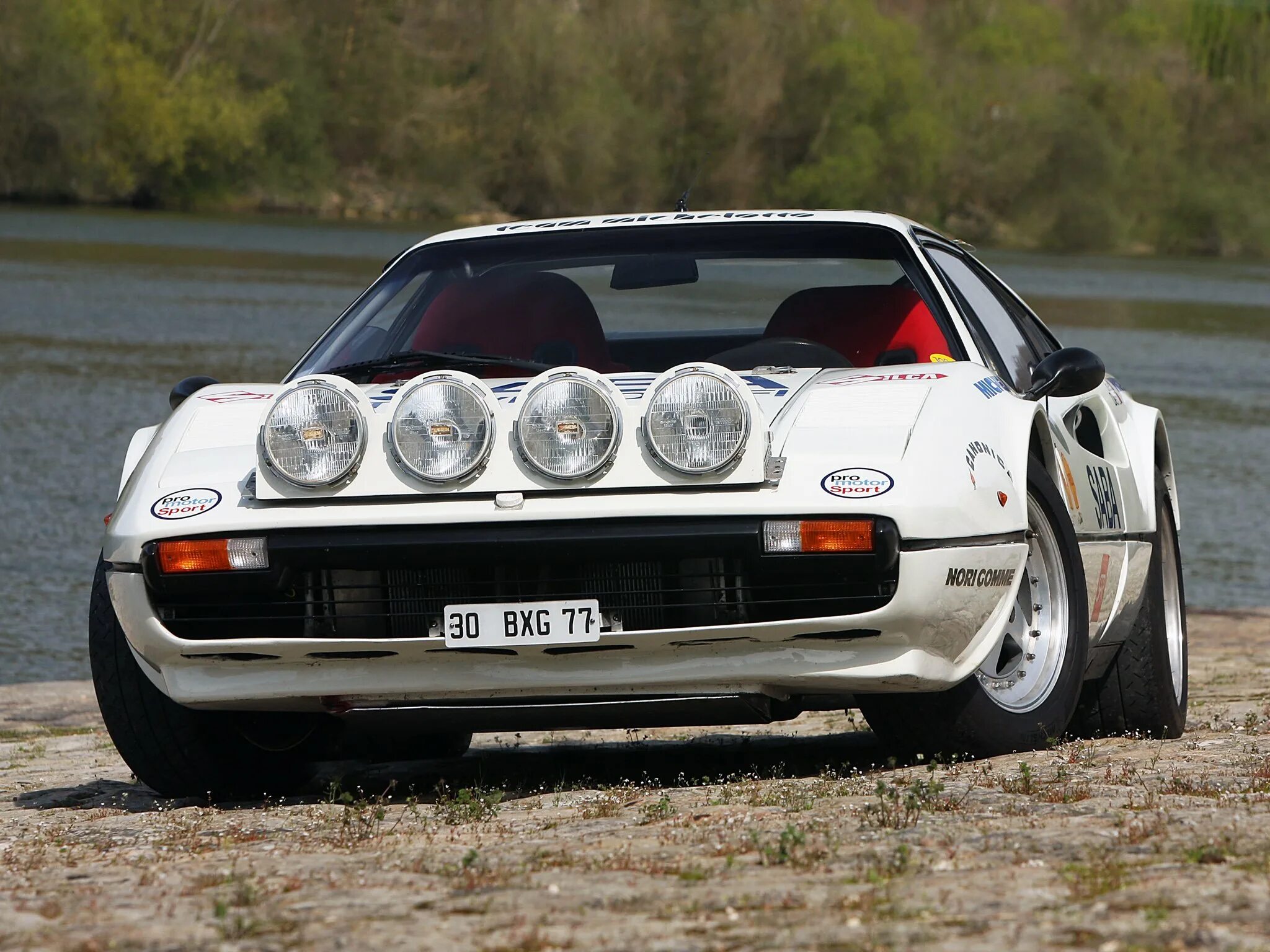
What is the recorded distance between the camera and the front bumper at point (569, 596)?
4168 mm

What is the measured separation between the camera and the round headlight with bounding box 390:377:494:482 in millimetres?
4258

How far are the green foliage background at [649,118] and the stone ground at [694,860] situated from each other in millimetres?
75808

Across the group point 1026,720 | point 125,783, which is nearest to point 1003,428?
point 1026,720

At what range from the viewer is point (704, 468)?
417cm

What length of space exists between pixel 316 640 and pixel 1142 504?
2713mm

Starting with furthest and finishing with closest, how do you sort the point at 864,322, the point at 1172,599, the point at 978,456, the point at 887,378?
1. the point at 1172,599
2. the point at 864,322
3. the point at 887,378
4. the point at 978,456

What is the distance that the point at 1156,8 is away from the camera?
125 meters

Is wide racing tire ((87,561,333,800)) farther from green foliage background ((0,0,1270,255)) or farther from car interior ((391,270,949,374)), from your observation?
green foliage background ((0,0,1270,255))

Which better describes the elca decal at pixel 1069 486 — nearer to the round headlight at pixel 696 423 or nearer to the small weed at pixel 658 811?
the round headlight at pixel 696 423

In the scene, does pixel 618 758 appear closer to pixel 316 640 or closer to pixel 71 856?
pixel 316 640

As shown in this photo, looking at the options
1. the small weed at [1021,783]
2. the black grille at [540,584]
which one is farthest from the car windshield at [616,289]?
the small weed at [1021,783]

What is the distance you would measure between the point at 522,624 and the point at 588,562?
8.1 inches

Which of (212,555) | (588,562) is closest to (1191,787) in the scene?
(588,562)

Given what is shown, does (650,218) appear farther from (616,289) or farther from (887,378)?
Result: (887,378)
